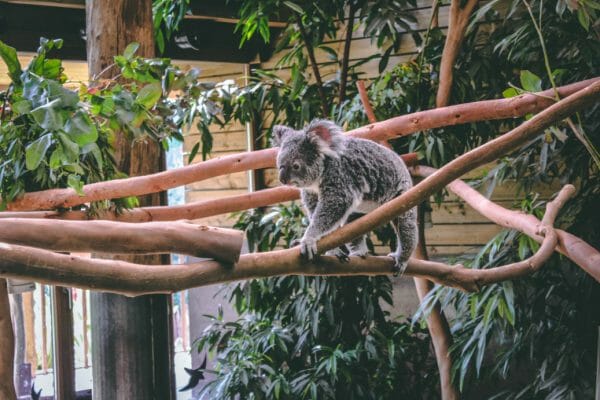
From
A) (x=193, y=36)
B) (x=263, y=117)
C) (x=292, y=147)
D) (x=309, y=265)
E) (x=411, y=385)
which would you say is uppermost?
(x=193, y=36)

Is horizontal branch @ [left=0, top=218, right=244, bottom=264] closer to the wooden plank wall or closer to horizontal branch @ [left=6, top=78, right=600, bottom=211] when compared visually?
horizontal branch @ [left=6, top=78, right=600, bottom=211]

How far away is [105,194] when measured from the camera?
218cm

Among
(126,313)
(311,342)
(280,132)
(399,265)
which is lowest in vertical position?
(311,342)

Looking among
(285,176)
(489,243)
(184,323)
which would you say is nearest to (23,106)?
(285,176)

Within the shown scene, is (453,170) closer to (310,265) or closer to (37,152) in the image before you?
(310,265)

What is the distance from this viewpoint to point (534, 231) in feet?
6.88

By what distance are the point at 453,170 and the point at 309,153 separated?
0.43 m

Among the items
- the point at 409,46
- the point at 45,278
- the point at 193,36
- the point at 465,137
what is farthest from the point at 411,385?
the point at 45,278

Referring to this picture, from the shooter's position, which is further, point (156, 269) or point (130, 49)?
point (130, 49)

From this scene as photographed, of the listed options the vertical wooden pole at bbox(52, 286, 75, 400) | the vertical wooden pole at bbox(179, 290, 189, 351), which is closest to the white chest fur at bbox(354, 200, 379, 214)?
the vertical wooden pole at bbox(52, 286, 75, 400)

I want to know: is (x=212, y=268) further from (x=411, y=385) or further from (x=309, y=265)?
(x=411, y=385)

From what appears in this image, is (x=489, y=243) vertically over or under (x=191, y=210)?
under

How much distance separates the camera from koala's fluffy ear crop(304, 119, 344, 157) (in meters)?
1.92

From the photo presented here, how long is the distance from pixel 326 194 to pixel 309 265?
1.33ft
